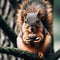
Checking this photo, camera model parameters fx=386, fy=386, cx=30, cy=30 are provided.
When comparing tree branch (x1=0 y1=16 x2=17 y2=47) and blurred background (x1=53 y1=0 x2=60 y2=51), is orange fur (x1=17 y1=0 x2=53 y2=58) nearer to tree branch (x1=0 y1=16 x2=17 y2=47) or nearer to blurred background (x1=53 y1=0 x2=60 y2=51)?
tree branch (x1=0 y1=16 x2=17 y2=47)

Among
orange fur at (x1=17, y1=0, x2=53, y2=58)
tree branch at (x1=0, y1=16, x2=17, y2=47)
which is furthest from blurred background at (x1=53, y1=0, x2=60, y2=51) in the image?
tree branch at (x1=0, y1=16, x2=17, y2=47)

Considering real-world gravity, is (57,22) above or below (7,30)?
below

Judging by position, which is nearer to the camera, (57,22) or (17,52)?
(17,52)

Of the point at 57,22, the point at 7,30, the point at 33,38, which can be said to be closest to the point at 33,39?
the point at 33,38

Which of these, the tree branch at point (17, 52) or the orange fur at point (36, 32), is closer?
the tree branch at point (17, 52)

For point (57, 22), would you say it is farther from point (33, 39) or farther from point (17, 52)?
point (17, 52)

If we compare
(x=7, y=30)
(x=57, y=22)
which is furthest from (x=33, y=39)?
(x=57, y=22)

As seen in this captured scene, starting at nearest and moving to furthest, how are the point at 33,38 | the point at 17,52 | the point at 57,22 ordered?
the point at 17,52 < the point at 33,38 < the point at 57,22

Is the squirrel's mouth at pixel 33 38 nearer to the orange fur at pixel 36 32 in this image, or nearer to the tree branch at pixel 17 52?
the orange fur at pixel 36 32

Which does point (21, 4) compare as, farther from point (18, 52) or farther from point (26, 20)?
point (18, 52)

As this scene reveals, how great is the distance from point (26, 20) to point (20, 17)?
0.07m

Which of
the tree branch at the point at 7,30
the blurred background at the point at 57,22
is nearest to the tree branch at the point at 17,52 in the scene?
the tree branch at the point at 7,30

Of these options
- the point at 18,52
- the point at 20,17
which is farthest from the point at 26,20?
the point at 18,52

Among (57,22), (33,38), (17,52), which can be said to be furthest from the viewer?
(57,22)
